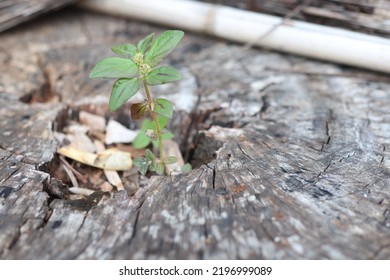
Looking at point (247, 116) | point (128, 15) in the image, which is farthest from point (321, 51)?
point (128, 15)

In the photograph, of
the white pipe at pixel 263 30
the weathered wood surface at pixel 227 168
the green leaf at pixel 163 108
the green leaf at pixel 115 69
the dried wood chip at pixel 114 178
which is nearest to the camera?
the weathered wood surface at pixel 227 168

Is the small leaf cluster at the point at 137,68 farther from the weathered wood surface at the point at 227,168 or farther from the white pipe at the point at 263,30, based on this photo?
the white pipe at the point at 263,30

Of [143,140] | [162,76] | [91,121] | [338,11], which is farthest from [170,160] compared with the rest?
[338,11]

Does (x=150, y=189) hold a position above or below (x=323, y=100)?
below

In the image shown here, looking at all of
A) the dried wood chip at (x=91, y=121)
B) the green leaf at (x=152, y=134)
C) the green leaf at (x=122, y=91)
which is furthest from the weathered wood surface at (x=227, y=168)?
the green leaf at (x=122, y=91)

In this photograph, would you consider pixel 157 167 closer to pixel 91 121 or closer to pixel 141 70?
pixel 141 70
